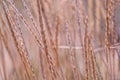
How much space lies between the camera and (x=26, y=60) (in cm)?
109

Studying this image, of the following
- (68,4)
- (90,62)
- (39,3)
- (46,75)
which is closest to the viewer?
(39,3)

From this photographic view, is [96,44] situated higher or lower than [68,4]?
lower

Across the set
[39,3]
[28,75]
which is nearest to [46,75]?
[28,75]

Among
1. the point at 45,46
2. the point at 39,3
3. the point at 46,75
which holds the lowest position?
the point at 46,75

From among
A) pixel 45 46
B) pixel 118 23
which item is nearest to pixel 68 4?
pixel 118 23

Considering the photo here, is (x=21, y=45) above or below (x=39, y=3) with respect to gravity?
below

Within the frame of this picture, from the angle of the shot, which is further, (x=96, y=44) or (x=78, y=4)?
(x=96, y=44)

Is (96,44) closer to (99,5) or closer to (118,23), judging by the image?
(99,5)

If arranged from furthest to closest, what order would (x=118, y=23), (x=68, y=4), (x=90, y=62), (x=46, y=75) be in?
1. (x=68, y=4)
2. (x=118, y=23)
3. (x=46, y=75)
4. (x=90, y=62)

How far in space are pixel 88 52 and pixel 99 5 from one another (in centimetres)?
69

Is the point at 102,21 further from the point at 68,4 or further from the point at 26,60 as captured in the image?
the point at 26,60

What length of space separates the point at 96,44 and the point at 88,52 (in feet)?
2.47

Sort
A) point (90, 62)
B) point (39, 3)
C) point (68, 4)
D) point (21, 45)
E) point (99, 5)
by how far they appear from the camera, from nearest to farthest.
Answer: point (39, 3), point (21, 45), point (90, 62), point (99, 5), point (68, 4)

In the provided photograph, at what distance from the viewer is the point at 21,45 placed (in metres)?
1.07
